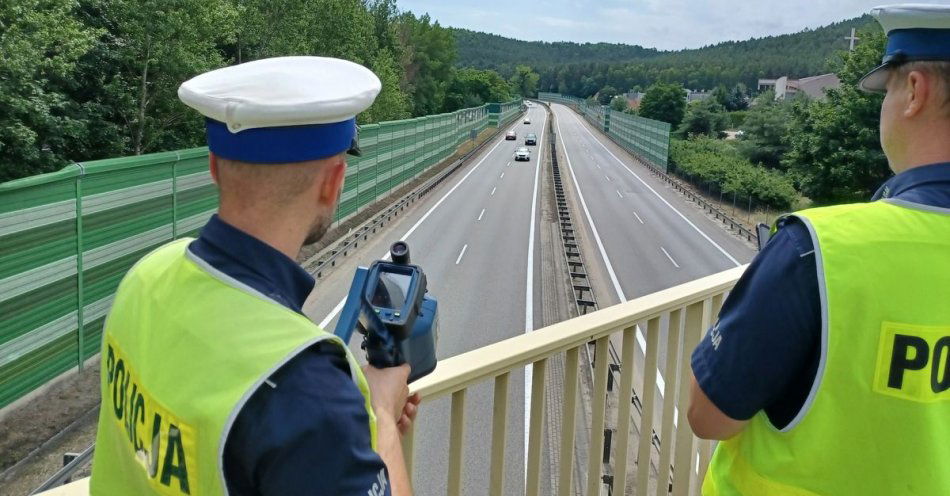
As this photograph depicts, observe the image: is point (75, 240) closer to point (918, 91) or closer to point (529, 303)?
point (918, 91)

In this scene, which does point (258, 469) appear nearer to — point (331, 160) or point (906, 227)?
point (331, 160)

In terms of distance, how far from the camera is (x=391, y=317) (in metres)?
1.82

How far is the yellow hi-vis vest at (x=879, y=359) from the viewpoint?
1846 millimetres

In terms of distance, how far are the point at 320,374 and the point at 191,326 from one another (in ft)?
0.91

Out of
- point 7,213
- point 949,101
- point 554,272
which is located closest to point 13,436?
point 7,213

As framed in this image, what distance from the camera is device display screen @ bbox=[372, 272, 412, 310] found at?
6.08 ft

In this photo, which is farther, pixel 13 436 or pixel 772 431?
pixel 13 436

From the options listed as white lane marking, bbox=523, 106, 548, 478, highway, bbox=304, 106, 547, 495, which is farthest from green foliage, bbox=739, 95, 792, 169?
white lane marking, bbox=523, 106, 548, 478

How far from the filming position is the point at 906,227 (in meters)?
1.89

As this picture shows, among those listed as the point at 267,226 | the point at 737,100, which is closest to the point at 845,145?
the point at 267,226

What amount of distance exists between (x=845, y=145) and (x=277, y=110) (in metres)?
46.1

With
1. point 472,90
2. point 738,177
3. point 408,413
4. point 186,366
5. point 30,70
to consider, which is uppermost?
point 472,90

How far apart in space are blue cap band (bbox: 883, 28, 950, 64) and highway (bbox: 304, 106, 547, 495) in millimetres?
3679

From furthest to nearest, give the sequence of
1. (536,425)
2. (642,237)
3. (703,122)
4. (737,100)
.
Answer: (737,100) → (703,122) → (642,237) → (536,425)
